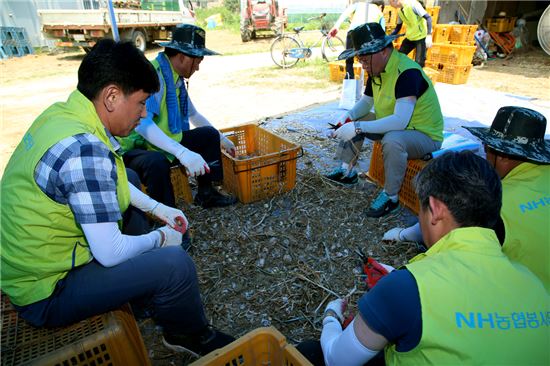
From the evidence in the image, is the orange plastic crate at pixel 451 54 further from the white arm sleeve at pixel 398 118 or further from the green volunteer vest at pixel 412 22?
the white arm sleeve at pixel 398 118

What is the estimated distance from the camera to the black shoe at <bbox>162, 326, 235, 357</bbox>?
1814 mm

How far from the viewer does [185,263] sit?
162 centimetres

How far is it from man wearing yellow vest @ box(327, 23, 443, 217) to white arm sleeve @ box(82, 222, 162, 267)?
214 cm

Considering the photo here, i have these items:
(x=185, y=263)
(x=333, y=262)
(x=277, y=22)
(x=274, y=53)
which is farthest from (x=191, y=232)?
(x=277, y=22)

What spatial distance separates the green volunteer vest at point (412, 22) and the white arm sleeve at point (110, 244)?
6376 mm

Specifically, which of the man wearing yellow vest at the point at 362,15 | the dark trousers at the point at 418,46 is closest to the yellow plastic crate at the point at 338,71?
the man wearing yellow vest at the point at 362,15

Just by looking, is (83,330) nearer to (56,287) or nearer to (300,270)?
(56,287)

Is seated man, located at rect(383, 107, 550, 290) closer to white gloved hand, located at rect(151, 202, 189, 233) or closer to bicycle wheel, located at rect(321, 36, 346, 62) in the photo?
white gloved hand, located at rect(151, 202, 189, 233)

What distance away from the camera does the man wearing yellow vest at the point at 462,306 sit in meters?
0.88

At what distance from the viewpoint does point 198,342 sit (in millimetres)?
1819

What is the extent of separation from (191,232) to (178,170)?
58cm

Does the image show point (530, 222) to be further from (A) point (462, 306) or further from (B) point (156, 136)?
(B) point (156, 136)

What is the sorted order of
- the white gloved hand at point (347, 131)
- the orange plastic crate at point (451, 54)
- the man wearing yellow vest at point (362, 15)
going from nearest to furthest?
the white gloved hand at point (347, 131), the man wearing yellow vest at point (362, 15), the orange plastic crate at point (451, 54)

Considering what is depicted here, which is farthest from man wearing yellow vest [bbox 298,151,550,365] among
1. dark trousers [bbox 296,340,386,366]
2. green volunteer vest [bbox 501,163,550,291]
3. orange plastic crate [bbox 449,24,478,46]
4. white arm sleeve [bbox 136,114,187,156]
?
orange plastic crate [bbox 449,24,478,46]
